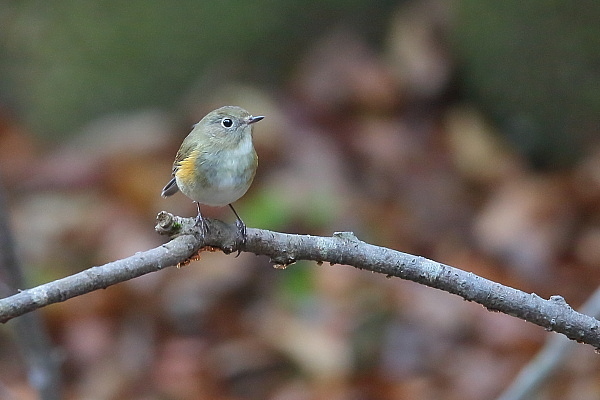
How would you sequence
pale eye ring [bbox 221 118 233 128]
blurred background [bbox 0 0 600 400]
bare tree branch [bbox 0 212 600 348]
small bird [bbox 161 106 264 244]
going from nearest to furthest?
bare tree branch [bbox 0 212 600 348] → small bird [bbox 161 106 264 244] → pale eye ring [bbox 221 118 233 128] → blurred background [bbox 0 0 600 400]

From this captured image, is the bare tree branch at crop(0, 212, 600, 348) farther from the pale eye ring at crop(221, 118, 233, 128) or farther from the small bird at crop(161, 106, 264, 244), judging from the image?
the pale eye ring at crop(221, 118, 233, 128)

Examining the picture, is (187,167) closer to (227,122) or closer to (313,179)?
(227,122)

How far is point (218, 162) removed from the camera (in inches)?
120

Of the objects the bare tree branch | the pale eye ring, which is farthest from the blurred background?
the bare tree branch

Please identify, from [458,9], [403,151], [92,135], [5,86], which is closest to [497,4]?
[458,9]

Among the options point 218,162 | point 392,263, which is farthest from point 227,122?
point 392,263

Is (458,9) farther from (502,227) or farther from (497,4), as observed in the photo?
(502,227)

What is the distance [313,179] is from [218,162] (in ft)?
9.50

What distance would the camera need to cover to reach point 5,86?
24.7 feet

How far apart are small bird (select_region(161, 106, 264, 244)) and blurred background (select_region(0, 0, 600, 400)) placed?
186 centimetres

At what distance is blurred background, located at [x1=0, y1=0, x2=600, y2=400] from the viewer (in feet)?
15.9

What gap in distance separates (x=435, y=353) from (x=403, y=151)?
6.37 ft

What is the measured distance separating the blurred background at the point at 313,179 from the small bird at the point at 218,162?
1855 mm

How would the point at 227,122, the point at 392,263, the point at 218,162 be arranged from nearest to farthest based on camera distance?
Result: the point at 392,263
the point at 218,162
the point at 227,122
